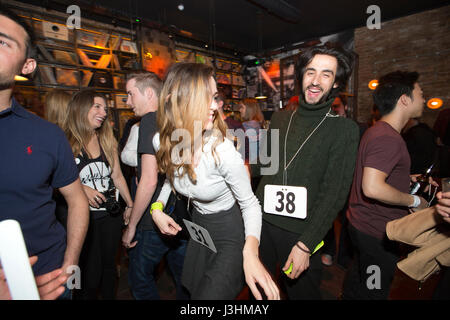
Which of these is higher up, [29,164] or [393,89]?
[393,89]

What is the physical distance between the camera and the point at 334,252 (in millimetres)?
2920

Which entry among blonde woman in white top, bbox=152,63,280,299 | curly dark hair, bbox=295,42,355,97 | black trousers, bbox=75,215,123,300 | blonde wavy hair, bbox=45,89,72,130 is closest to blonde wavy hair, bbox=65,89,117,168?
blonde wavy hair, bbox=45,89,72,130

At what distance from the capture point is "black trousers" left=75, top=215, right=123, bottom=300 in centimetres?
172

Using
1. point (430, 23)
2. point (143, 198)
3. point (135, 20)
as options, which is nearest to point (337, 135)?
point (143, 198)

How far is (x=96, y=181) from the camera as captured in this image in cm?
179

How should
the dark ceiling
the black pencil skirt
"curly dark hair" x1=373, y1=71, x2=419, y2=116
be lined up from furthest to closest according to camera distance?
the dark ceiling, "curly dark hair" x1=373, y1=71, x2=419, y2=116, the black pencil skirt

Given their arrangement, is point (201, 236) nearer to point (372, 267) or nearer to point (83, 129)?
point (372, 267)

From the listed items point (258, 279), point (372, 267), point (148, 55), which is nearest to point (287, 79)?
point (148, 55)

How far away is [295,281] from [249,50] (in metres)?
9.12

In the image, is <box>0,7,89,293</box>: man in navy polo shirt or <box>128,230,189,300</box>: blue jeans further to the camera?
<box>128,230,189,300</box>: blue jeans

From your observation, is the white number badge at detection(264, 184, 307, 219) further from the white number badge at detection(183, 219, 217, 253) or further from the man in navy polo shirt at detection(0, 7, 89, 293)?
the man in navy polo shirt at detection(0, 7, 89, 293)

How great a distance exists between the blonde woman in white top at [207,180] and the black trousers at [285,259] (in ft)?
0.96

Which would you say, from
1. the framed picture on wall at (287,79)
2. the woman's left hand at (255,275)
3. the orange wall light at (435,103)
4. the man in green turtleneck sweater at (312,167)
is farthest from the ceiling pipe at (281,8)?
the woman's left hand at (255,275)

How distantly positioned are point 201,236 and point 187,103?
0.71 meters
